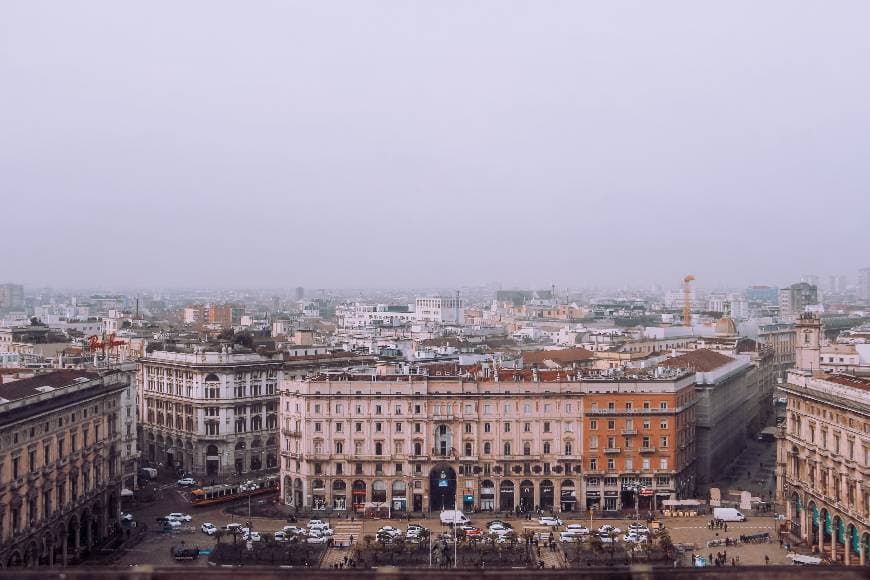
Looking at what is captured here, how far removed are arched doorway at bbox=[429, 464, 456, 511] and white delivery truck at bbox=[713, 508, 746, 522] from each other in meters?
20.3

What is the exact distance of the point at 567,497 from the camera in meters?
83.4

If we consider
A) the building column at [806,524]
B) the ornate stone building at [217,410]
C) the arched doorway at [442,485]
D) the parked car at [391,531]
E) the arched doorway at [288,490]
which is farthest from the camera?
the ornate stone building at [217,410]

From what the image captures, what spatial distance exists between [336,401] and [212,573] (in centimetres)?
5214

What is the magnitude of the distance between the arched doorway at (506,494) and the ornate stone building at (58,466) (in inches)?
1151

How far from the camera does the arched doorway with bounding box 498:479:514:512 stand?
3292 inches

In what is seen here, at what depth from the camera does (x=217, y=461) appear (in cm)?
10081

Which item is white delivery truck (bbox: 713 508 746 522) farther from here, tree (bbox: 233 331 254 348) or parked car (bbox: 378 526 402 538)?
tree (bbox: 233 331 254 348)

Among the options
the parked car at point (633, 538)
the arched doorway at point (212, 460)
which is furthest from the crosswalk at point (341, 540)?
the arched doorway at point (212, 460)

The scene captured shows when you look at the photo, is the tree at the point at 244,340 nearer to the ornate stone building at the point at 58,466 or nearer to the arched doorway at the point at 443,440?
the ornate stone building at the point at 58,466

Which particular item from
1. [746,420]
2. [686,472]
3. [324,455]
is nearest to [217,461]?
[324,455]

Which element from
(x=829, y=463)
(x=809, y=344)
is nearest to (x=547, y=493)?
(x=829, y=463)

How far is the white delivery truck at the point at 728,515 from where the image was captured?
258ft

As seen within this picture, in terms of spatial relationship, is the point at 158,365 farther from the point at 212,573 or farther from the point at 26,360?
the point at 212,573

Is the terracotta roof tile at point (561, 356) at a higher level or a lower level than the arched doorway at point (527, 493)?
higher
